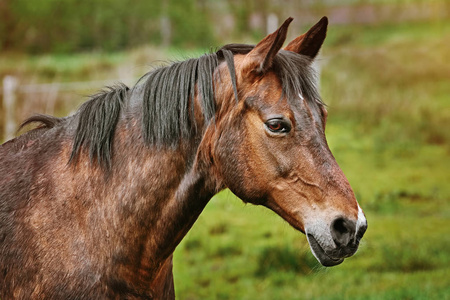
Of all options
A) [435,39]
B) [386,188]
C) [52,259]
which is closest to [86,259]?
[52,259]

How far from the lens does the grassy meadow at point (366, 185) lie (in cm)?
624

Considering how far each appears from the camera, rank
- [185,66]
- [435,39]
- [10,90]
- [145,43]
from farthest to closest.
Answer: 1. [145,43]
2. [435,39]
3. [10,90]
4. [185,66]

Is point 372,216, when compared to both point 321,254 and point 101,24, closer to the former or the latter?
point 321,254

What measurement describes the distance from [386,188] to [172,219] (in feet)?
23.5

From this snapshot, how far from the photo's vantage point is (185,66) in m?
2.99

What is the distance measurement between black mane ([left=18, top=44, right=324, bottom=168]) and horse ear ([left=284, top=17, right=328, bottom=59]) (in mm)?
126

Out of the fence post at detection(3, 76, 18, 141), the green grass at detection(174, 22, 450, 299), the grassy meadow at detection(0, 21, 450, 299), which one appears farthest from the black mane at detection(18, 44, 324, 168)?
the fence post at detection(3, 76, 18, 141)

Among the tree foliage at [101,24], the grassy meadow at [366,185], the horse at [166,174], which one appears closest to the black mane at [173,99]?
the horse at [166,174]

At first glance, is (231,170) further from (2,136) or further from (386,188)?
(2,136)

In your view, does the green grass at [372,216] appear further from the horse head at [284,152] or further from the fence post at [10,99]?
the fence post at [10,99]

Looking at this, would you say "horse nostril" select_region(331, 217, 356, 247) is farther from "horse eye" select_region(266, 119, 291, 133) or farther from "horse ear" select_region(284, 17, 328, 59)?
"horse ear" select_region(284, 17, 328, 59)

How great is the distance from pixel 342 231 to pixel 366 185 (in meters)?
7.29

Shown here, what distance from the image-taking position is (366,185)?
9688mm

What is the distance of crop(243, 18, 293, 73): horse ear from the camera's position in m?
2.70
